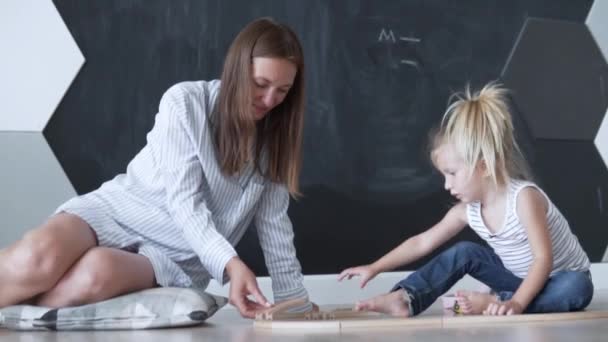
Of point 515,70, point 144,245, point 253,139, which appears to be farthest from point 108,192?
point 515,70

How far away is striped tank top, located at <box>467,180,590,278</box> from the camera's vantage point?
6.37 feet

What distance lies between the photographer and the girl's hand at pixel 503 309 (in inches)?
68.2

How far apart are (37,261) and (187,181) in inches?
12.4

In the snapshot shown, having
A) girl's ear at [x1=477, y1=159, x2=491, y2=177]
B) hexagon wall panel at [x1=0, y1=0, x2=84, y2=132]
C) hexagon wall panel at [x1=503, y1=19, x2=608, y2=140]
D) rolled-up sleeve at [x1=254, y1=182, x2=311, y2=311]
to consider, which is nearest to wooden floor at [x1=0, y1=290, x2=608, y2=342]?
rolled-up sleeve at [x1=254, y1=182, x2=311, y2=311]

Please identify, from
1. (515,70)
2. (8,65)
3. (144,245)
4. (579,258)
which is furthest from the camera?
(515,70)

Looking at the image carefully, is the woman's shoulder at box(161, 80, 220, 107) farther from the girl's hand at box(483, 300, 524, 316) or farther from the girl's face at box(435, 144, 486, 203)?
the girl's hand at box(483, 300, 524, 316)

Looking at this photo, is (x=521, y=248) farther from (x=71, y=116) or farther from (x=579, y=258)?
(x=71, y=116)

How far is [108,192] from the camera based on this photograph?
74.4 inches

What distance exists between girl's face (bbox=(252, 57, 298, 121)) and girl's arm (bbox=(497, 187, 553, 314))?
0.53m

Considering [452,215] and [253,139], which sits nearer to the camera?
[253,139]

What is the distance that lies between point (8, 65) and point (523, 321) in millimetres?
1332

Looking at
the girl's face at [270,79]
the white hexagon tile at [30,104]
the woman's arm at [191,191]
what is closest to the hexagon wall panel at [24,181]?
the white hexagon tile at [30,104]

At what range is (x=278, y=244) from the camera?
198 cm

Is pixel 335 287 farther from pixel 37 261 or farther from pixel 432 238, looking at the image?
pixel 37 261
